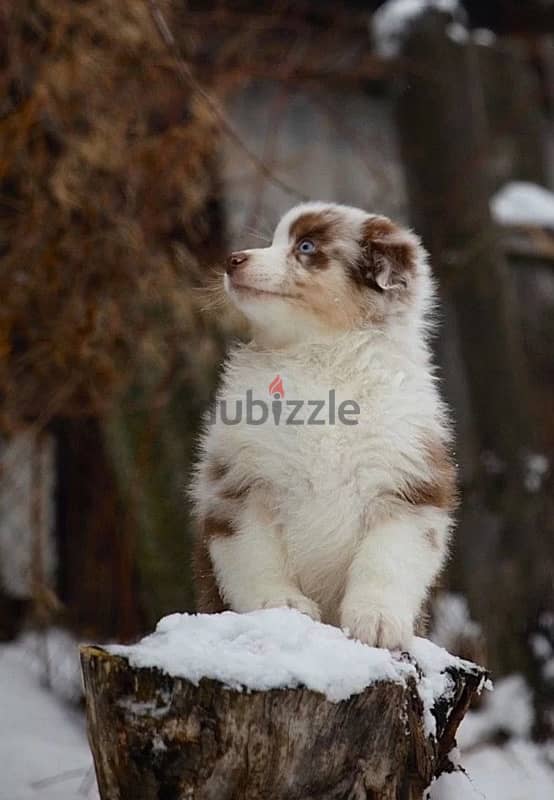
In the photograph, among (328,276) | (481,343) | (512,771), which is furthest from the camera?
(481,343)

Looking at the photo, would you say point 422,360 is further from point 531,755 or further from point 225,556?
point 531,755

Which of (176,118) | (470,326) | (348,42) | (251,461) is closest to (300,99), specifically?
(348,42)

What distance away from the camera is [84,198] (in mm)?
4832

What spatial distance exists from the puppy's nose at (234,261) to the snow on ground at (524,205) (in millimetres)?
2900

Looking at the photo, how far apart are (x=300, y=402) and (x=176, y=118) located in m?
2.96

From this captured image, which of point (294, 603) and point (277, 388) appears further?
point (277, 388)

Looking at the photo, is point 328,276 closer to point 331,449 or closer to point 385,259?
point 385,259

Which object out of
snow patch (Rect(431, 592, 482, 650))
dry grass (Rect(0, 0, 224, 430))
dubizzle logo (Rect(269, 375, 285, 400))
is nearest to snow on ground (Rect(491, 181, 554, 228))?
dry grass (Rect(0, 0, 224, 430))

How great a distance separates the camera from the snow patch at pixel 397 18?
17.7ft

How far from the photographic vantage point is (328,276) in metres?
2.82

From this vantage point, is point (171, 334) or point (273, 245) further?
point (171, 334)

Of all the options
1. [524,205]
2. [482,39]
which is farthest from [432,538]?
[482,39]

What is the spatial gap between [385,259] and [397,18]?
305 centimetres

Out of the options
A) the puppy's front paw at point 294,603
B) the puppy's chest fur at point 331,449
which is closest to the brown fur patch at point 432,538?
the puppy's chest fur at point 331,449
